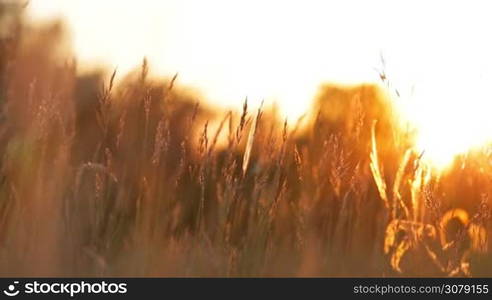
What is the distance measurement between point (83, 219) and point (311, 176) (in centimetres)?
93

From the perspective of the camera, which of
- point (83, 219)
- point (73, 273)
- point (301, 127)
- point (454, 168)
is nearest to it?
point (73, 273)

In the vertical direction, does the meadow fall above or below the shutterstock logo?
above

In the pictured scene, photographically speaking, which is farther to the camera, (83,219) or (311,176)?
(311,176)

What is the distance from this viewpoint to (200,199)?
3391 millimetres

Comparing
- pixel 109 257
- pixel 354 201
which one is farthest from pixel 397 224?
pixel 109 257

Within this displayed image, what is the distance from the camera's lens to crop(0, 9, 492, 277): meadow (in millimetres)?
3090

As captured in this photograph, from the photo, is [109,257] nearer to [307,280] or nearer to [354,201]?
[307,280]

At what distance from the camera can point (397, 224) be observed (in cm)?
339
